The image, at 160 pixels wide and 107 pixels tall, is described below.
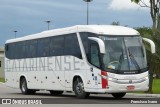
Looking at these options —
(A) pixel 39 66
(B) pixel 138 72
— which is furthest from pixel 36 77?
(B) pixel 138 72

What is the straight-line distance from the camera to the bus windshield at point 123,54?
2144cm

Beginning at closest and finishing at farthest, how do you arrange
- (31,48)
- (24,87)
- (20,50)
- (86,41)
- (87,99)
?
(87,99) → (86,41) → (31,48) → (24,87) → (20,50)

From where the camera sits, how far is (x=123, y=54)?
851 inches

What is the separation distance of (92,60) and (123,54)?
4.74ft

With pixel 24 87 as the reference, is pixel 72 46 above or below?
above

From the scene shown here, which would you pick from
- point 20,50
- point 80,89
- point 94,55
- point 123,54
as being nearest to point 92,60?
point 94,55

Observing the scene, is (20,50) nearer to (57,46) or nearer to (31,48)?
(31,48)

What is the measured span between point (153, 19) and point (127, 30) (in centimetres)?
1286

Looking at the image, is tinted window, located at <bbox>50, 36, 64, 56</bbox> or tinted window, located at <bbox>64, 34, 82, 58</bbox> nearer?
tinted window, located at <bbox>64, 34, 82, 58</bbox>

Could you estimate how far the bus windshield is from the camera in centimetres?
2144

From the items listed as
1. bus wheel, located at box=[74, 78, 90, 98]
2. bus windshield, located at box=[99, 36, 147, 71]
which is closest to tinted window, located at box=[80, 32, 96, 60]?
bus windshield, located at box=[99, 36, 147, 71]

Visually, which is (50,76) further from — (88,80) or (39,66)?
(88,80)

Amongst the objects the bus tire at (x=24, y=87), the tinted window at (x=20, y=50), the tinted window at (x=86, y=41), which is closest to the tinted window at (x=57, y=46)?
the tinted window at (x=86, y=41)

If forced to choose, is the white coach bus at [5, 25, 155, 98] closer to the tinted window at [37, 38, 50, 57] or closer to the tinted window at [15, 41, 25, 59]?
the tinted window at [37, 38, 50, 57]
